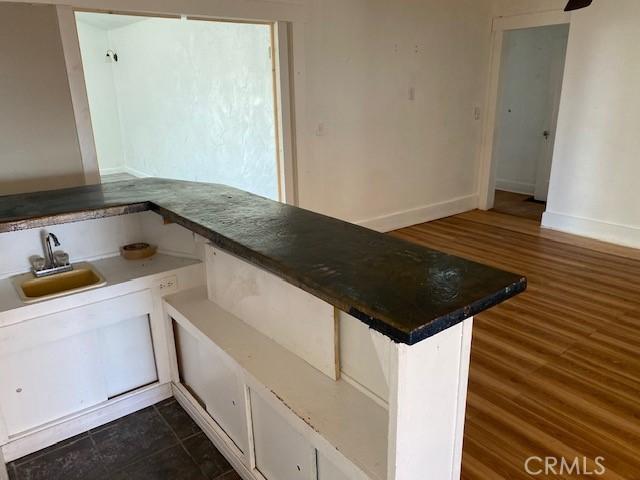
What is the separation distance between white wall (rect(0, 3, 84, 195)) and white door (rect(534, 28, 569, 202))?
16.7 feet

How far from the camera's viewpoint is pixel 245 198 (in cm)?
220

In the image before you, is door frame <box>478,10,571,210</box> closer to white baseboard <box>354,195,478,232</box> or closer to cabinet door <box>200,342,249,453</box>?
white baseboard <box>354,195,478,232</box>

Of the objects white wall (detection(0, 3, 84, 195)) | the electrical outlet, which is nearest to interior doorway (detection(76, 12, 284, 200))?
white wall (detection(0, 3, 84, 195))

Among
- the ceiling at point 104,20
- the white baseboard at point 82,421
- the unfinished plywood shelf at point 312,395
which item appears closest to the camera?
the unfinished plywood shelf at point 312,395

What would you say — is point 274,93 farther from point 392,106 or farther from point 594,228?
point 594,228

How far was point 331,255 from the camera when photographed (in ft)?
4.54

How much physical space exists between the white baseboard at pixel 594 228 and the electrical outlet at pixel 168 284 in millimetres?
4104

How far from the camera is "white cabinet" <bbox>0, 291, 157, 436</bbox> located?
190 centimetres

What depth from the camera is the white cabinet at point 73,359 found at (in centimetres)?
190

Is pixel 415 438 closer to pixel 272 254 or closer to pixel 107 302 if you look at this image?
pixel 272 254

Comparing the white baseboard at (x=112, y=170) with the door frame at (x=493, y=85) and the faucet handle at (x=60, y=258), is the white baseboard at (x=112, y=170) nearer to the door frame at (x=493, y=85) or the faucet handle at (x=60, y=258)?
the door frame at (x=493, y=85)

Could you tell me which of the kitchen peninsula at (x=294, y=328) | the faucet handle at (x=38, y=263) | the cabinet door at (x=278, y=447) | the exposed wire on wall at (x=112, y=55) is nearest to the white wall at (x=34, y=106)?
the kitchen peninsula at (x=294, y=328)

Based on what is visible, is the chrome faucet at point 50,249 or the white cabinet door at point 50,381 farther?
the chrome faucet at point 50,249

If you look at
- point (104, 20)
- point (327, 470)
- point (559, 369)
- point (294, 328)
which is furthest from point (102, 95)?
point (327, 470)
